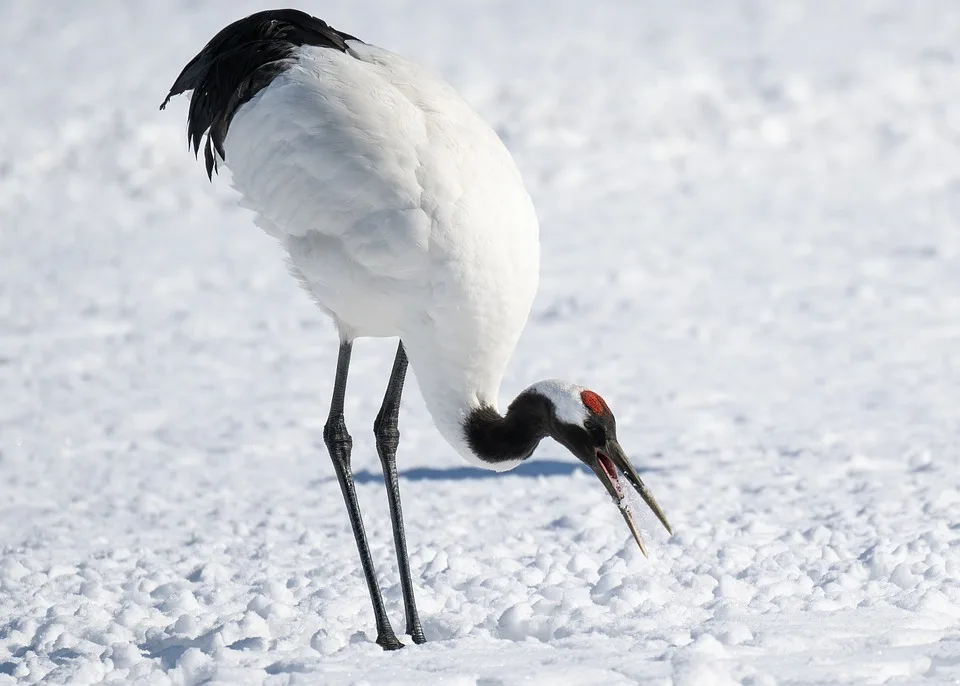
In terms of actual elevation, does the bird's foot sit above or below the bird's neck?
below

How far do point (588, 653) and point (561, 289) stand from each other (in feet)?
15.4

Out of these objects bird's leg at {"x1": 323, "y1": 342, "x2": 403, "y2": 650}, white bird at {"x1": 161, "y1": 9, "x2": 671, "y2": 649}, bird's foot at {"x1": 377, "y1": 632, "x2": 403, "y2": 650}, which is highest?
white bird at {"x1": 161, "y1": 9, "x2": 671, "y2": 649}

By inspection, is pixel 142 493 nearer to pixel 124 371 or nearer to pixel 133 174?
pixel 124 371

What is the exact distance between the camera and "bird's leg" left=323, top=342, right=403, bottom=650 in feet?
12.8

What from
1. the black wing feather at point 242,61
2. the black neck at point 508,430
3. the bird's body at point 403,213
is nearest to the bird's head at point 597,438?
the black neck at point 508,430

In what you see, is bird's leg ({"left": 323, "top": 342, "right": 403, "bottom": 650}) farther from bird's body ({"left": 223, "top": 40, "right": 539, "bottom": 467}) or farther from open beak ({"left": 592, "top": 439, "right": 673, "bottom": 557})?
open beak ({"left": 592, "top": 439, "right": 673, "bottom": 557})

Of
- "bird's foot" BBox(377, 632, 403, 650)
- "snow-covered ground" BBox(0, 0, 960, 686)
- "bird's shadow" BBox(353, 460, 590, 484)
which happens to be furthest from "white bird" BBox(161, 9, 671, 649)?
"bird's shadow" BBox(353, 460, 590, 484)

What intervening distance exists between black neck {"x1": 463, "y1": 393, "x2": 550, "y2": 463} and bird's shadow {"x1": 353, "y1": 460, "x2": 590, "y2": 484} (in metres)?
1.53

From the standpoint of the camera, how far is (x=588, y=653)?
3.54m

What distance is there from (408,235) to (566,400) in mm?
629

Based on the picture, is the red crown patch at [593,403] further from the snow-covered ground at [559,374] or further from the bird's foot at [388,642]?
the bird's foot at [388,642]

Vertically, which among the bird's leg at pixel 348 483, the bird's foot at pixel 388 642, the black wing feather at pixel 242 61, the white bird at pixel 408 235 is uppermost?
Result: the black wing feather at pixel 242 61

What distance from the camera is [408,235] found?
3.70 meters

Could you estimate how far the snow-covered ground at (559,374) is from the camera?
3.84 m
